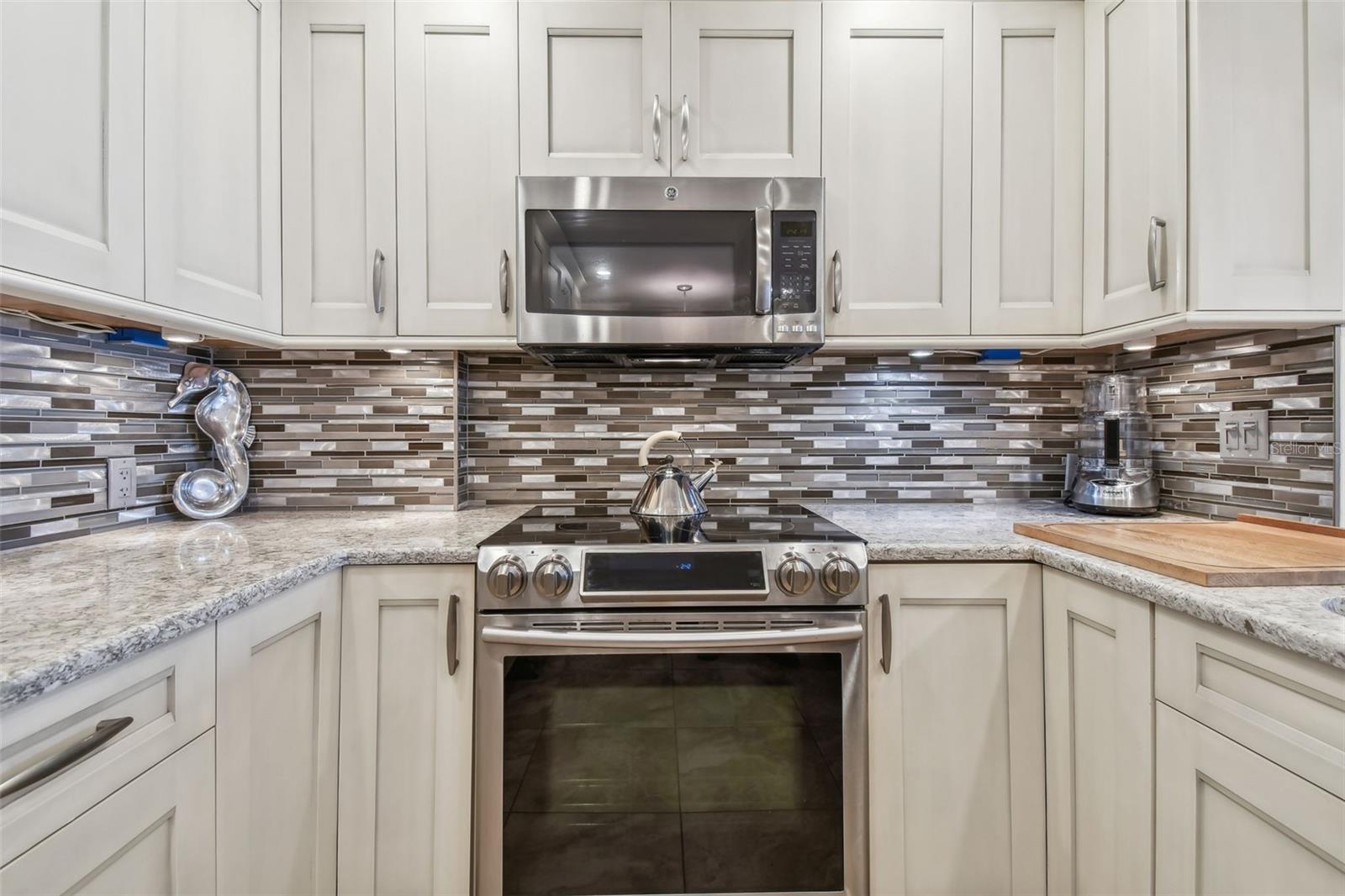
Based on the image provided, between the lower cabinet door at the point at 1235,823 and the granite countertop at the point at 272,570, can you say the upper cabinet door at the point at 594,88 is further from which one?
the lower cabinet door at the point at 1235,823

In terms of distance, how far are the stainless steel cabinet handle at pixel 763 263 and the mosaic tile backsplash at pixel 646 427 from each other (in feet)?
1.38

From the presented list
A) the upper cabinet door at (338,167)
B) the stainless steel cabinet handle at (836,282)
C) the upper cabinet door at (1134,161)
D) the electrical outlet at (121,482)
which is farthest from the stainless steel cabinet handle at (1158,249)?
the electrical outlet at (121,482)

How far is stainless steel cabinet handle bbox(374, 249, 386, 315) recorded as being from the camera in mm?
1604

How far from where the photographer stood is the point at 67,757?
667 mm

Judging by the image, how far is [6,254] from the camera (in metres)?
0.93

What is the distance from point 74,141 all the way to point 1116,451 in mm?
2430

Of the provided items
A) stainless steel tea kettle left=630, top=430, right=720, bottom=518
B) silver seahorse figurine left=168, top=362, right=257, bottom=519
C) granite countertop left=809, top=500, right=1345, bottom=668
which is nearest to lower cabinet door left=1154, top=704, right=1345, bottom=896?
granite countertop left=809, top=500, right=1345, bottom=668

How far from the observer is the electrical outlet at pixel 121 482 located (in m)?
1.47

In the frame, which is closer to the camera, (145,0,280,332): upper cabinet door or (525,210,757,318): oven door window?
(145,0,280,332): upper cabinet door

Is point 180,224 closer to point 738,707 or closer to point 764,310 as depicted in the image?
point 764,310

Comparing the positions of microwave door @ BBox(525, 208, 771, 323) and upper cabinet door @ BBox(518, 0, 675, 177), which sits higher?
upper cabinet door @ BBox(518, 0, 675, 177)

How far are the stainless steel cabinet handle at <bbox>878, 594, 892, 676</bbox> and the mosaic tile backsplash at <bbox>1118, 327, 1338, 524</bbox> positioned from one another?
3.13 ft

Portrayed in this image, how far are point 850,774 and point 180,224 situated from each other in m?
1.82

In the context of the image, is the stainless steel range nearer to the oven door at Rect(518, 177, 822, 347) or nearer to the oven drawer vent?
the oven drawer vent
